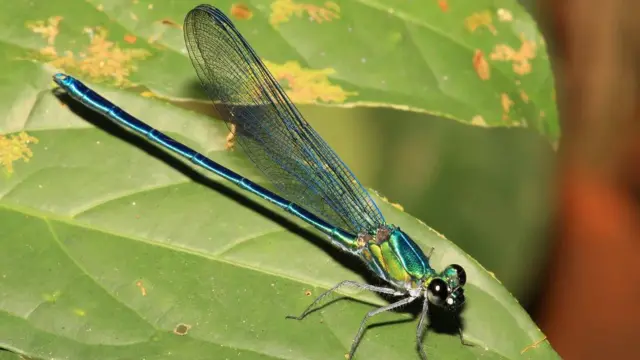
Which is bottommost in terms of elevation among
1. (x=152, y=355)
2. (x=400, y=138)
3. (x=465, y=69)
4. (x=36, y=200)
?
(x=400, y=138)

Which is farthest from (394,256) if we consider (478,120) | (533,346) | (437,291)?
(533,346)

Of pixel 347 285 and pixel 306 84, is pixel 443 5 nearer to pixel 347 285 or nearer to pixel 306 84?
pixel 306 84

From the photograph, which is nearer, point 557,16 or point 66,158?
point 66,158

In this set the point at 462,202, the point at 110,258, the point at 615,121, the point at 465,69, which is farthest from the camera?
the point at 615,121

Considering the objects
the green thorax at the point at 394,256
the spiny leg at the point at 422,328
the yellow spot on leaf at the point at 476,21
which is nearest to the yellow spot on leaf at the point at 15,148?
the green thorax at the point at 394,256

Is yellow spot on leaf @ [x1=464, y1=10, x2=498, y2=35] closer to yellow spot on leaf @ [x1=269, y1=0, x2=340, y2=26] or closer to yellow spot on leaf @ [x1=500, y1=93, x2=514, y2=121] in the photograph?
yellow spot on leaf @ [x1=500, y1=93, x2=514, y2=121]

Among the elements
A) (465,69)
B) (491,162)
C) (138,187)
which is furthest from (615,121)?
(138,187)

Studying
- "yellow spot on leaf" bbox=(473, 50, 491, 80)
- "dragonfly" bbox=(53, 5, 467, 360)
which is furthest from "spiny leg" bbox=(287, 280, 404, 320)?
"yellow spot on leaf" bbox=(473, 50, 491, 80)

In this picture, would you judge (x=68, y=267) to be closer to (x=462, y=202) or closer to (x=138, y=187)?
(x=138, y=187)

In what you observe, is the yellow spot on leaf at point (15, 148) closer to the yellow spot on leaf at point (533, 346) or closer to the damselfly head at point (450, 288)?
the damselfly head at point (450, 288)
